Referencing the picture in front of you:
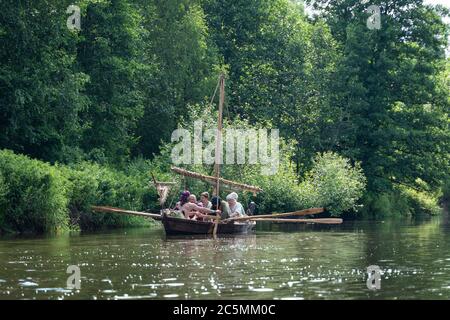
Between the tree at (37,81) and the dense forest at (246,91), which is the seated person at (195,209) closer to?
the dense forest at (246,91)

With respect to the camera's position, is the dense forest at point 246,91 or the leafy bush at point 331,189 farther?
the leafy bush at point 331,189

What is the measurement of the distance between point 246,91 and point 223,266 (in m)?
39.0

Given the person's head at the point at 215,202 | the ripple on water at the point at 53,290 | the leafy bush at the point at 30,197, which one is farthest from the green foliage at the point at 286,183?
the ripple on water at the point at 53,290

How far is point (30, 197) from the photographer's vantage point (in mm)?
32625

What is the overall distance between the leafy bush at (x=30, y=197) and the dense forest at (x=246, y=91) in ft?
11.8

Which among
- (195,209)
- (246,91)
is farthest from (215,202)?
(246,91)

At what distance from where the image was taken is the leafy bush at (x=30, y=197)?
32.5 metres

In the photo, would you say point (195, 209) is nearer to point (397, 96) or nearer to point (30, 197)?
point (30, 197)

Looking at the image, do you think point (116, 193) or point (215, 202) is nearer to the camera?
point (215, 202)

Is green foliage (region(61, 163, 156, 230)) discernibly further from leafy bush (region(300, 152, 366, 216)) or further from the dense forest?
leafy bush (region(300, 152, 366, 216))

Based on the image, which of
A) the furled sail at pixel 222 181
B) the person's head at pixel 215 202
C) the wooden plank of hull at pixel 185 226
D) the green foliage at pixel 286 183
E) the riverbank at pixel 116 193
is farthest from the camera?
the green foliage at pixel 286 183

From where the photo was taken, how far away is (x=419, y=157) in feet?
189
